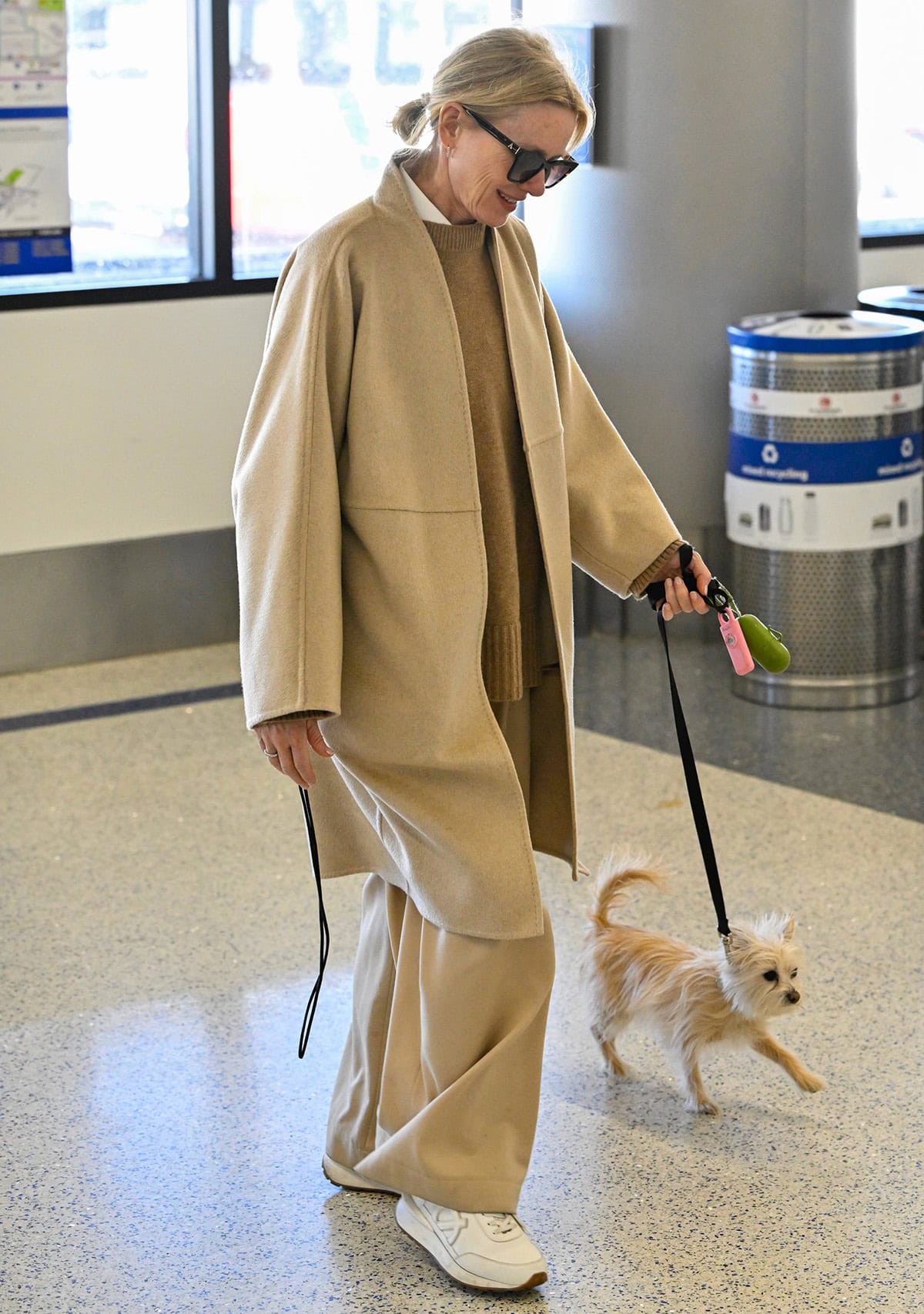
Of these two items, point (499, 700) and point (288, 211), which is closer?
point (499, 700)

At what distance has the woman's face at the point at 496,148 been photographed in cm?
190

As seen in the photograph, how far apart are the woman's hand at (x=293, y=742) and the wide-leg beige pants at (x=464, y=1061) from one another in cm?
26

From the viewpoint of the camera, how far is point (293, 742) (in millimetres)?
1940

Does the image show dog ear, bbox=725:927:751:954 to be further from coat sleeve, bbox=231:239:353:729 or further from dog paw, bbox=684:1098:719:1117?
coat sleeve, bbox=231:239:353:729

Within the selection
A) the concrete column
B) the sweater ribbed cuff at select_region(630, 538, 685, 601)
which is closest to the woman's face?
the sweater ribbed cuff at select_region(630, 538, 685, 601)

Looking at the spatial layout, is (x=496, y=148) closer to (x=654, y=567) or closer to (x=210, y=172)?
(x=654, y=567)

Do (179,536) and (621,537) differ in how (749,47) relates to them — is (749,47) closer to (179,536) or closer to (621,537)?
(179,536)

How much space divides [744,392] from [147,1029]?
2.71 metres

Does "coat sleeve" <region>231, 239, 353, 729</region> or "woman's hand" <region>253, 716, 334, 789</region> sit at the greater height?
"coat sleeve" <region>231, 239, 353, 729</region>

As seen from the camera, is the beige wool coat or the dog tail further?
the dog tail

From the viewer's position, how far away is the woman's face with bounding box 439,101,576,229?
190cm

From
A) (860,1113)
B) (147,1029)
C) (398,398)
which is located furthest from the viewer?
(147,1029)

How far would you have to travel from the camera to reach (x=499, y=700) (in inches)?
81.9

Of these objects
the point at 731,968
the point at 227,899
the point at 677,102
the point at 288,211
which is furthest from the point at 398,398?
the point at 288,211
